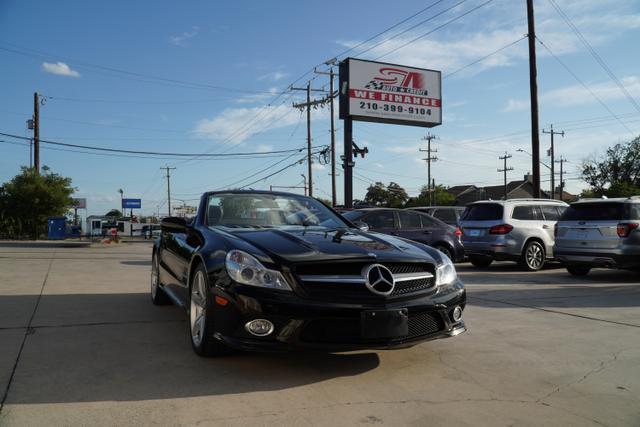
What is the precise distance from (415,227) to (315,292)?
30.3ft

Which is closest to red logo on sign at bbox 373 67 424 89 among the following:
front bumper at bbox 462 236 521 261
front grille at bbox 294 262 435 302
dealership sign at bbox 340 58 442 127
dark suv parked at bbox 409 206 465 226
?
dealership sign at bbox 340 58 442 127

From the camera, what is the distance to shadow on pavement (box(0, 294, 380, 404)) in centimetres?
339

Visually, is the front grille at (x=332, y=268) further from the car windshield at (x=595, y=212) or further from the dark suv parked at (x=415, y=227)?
the dark suv parked at (x=415, y=227)

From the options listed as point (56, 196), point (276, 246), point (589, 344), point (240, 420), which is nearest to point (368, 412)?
point (240, 420)

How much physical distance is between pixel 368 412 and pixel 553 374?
1.63 meters

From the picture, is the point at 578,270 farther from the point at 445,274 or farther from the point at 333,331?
the point at 333,331

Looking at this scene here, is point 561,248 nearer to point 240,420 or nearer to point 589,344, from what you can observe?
point 589,344

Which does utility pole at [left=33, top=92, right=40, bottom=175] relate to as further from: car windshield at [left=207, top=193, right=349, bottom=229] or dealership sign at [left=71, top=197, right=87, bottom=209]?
car windshield at [left=207, top=193, right=349, bottom=229]

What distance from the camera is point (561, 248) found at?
33.4 ft

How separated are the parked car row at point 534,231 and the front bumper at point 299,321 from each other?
24.6 feet

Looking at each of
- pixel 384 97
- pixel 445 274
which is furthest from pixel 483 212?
pixel 384 97

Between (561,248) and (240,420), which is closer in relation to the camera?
(240,420)

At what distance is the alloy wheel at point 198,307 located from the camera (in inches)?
159

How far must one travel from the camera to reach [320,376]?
372 centimetres
